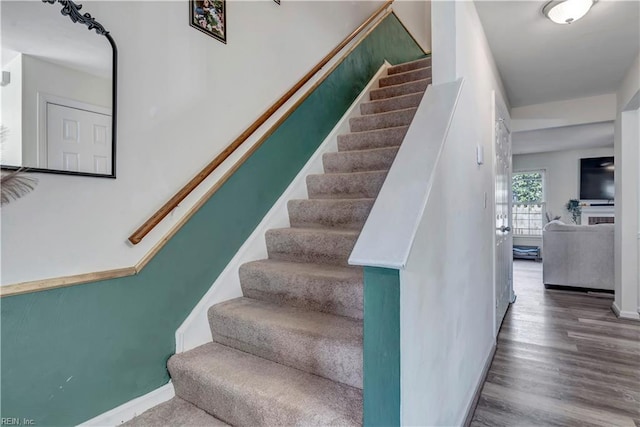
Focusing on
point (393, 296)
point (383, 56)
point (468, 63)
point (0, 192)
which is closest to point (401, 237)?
point (393, 296)

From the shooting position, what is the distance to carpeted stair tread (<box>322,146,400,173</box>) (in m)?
2.43

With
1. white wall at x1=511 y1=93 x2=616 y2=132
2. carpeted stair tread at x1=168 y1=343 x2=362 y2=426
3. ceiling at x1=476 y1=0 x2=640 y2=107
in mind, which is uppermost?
ceiling at x1=476 y1=0 x2=640 y2=107

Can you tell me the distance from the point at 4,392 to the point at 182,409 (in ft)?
2.07

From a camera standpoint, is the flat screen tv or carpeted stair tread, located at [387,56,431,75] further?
the flat screen tv

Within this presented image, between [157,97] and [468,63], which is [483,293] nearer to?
[468,63]

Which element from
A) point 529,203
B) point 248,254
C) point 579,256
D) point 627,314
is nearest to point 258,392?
point 248,254

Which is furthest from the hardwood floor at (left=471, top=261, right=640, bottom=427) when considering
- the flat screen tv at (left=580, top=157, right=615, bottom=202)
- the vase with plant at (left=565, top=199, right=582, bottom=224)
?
the flat screen tv at (left=580, top=157, right=615, bottom=202)

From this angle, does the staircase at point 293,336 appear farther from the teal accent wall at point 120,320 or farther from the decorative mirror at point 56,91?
the decorative mirror at point 56,91

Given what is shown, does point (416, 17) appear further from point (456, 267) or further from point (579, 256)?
point (456, 267)

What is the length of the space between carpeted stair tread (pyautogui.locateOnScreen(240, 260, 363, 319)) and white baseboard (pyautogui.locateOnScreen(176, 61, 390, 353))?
0.23ft

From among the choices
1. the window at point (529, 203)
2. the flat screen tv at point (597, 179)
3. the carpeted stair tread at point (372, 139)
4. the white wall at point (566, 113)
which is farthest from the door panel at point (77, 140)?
the flat screen tv at point (597, 179)

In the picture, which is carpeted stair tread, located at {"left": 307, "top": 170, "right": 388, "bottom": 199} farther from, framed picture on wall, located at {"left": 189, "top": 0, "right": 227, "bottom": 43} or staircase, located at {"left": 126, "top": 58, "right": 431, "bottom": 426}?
framed picture on wall, located at {"left": 189, "top": 0, "right": 227, "bottom": 43}

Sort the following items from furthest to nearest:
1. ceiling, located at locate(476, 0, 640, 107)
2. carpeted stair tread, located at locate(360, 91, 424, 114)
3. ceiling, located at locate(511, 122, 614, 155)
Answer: ceiling, located at locate(511, 122, 614, 155) → carpeted stair tread, located at locate(360, 91, 424, 114) → ceiling, located at locate(476, 0, 640, 107)

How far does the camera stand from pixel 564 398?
6.18 ft
